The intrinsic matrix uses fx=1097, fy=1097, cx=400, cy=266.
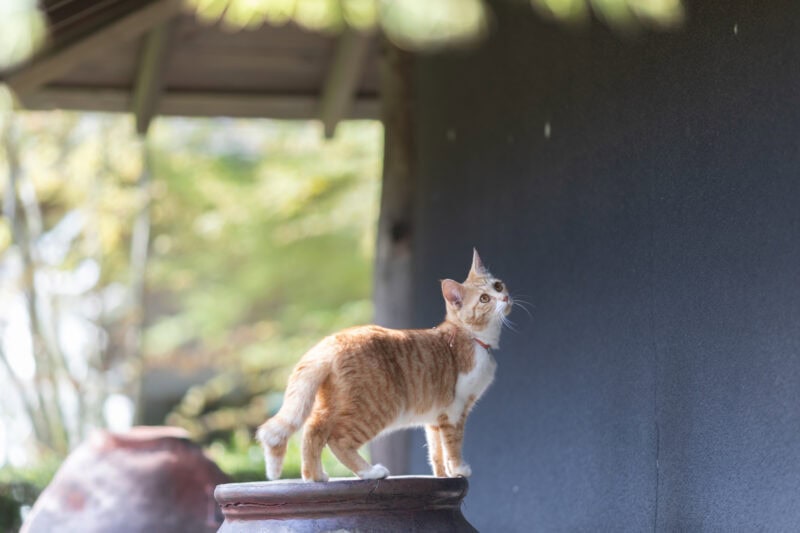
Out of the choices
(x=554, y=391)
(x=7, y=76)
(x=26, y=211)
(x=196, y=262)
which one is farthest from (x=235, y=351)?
(x=554, y=391)

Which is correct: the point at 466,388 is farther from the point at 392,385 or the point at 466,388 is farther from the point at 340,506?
the point at 340,506

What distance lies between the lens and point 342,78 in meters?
7.34

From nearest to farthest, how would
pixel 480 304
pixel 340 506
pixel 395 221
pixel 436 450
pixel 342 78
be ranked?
pixel 340 506, pixel 480 304, pixel 436 450, pixel 395 221, pixel 342 78

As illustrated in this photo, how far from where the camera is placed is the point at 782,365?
9.37 ft


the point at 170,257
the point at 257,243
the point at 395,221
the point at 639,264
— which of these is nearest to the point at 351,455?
the point at 639,264

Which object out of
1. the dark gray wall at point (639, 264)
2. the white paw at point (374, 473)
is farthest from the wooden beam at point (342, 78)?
the white paw at point (374, 473)

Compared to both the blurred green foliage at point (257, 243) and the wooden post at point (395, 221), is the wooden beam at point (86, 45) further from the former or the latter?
the blurred green foliage at point (257, 243)

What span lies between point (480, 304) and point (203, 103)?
15.2ft

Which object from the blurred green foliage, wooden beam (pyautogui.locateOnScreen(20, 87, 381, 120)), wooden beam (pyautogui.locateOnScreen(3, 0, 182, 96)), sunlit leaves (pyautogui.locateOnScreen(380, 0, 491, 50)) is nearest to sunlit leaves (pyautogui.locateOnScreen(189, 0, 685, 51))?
sunlit leaves (pyautogui.locateOnScreen(380, 0, 491, 50))

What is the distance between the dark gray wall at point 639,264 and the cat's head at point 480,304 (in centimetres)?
57

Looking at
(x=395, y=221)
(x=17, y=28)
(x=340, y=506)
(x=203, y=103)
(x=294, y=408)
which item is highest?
(x=203, y=103)

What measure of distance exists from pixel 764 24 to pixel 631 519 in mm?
1660

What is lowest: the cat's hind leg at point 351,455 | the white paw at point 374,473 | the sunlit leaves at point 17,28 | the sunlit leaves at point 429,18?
the white paw at point 374,473

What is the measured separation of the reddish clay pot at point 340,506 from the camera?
2826 mm
